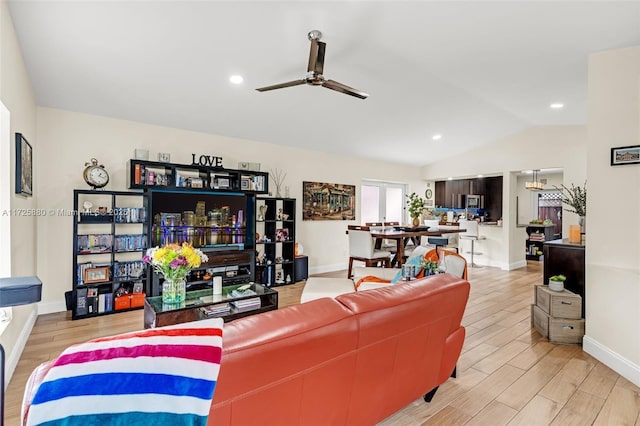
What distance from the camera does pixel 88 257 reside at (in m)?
3.98

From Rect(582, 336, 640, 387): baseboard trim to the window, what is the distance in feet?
15.5

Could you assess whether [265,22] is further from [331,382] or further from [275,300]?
[331,382]

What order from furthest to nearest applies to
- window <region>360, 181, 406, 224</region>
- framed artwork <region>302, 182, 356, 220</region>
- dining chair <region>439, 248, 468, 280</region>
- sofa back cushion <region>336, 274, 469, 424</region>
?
window <region>360, 181, 406, 224</region> < framed artwork <region>302, 182, 356, 220</region> < dining chair <region>439, 248, 468, 280</region> < sofa back cushion <region>336, 274, 469, 424</region>

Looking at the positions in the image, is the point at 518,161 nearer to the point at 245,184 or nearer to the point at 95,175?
the point at 245,184

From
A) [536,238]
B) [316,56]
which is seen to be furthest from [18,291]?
[536,238]

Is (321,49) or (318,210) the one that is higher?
(321,49)

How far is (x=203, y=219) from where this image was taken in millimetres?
4621

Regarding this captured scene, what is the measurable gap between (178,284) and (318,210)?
3634mm

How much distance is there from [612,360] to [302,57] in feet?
12.5

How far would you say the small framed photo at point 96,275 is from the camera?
12.3 feet

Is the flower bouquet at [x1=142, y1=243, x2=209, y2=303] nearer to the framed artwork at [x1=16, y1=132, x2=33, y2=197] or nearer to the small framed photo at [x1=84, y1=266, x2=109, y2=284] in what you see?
the framed artwork at [x1=16, y1=132, x2=33, y2=197]

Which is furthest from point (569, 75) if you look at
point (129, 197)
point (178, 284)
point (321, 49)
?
point (129, 197)

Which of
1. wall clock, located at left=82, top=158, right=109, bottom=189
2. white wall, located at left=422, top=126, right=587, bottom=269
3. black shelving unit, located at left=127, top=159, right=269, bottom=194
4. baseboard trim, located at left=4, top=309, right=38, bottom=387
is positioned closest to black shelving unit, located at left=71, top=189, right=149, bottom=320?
wall clock, located at left=82, top=158, right=109, bottom=189

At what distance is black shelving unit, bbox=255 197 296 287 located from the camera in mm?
5172
